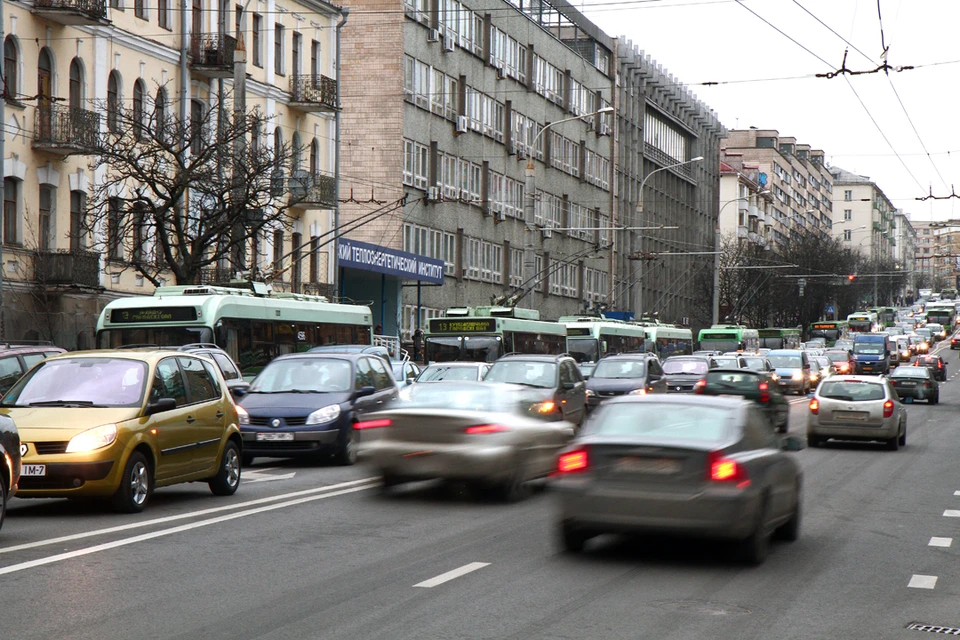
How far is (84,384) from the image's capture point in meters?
14.2

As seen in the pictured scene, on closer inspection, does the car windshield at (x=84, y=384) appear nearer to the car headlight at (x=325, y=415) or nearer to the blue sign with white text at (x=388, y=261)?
the car headlight at (x=325, y=415)

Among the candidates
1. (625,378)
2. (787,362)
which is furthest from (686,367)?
(787,362)

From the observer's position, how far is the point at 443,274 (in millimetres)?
61531

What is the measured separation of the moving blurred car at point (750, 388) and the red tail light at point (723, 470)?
21.4m

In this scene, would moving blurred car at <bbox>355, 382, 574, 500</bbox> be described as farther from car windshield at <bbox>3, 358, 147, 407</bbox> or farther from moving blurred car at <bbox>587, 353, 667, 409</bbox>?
moving blurred car at <bbox>587, 353, 667, 409</bbox>

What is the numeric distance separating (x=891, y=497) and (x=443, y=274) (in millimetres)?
44904

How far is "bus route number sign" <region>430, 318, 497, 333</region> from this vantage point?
1585 inches

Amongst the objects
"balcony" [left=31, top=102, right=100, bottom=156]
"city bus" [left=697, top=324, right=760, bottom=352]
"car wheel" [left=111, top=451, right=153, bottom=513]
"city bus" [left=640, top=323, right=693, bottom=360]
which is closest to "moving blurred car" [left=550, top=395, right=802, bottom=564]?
"car wheel" [left=111, top=451, right=153, bottom=513]

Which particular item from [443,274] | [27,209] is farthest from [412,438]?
[443,274]

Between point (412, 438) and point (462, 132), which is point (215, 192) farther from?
point (462, 132)

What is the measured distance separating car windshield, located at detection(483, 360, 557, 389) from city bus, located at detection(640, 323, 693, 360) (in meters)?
31.5

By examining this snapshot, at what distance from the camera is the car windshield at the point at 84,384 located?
14000 millimetres

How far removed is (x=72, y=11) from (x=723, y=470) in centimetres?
2990

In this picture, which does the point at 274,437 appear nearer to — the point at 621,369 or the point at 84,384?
the point at 84,384
